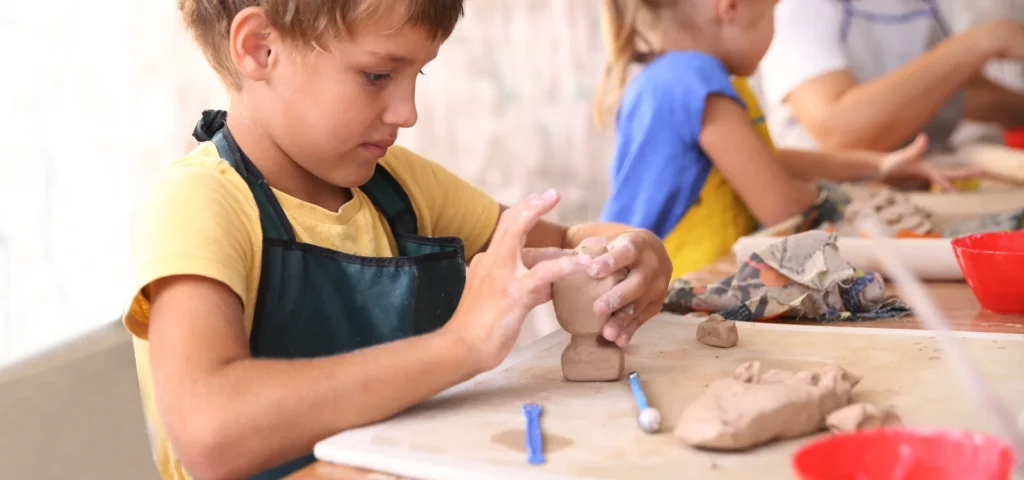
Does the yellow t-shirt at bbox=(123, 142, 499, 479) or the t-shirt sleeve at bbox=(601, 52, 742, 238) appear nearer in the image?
the yellow t-shirt at bbox=(123, 142, 499, 479)

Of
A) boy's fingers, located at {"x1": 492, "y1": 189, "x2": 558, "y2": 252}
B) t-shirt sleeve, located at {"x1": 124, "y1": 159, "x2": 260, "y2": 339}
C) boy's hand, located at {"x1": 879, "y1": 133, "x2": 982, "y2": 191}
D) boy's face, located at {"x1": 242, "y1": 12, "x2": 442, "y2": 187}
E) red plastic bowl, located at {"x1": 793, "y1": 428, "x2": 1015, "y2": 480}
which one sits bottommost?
boy's hand, located at {"x1": 879, "y1": 133, "x2": 982, "y2": 191}

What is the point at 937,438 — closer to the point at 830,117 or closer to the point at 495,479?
the point at 495,479

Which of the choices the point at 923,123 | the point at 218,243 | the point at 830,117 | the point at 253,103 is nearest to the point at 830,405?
the point at 218,243

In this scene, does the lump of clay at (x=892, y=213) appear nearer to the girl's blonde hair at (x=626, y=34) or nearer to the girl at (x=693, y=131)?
the girl at (x=693, y=131)

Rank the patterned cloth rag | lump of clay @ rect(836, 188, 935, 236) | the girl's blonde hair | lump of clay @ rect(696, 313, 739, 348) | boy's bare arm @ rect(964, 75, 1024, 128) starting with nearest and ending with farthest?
lump of clay @ rect(696, 313, 739, 348) → the patterned cloth rag → lump of clay @ rect(836, 188, 935, 236) → the girl's blonde hair → boy's bare arm @ rect(964, 75, 1024, 128)

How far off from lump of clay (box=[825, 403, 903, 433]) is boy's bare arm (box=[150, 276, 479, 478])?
0.30 metres

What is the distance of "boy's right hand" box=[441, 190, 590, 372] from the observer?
0.81m

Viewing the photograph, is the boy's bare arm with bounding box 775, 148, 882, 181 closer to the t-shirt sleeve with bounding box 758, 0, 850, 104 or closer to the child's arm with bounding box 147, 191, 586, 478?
the t-shirt sleeve with bounding box 758, 0, 850, 104

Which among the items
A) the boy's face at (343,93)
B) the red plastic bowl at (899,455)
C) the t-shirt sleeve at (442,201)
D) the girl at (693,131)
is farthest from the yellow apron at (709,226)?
the red plastic bowl at (899,455)

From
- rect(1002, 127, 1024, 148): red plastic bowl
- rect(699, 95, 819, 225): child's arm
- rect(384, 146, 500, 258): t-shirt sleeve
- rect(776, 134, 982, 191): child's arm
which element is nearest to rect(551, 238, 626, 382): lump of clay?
rect(384, 146, 500, 258): t-shirt sleeve

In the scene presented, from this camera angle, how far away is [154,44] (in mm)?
1470

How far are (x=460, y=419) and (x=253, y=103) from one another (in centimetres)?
43

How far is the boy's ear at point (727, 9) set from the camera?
179 centimetres

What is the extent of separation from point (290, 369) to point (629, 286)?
0.33 m
